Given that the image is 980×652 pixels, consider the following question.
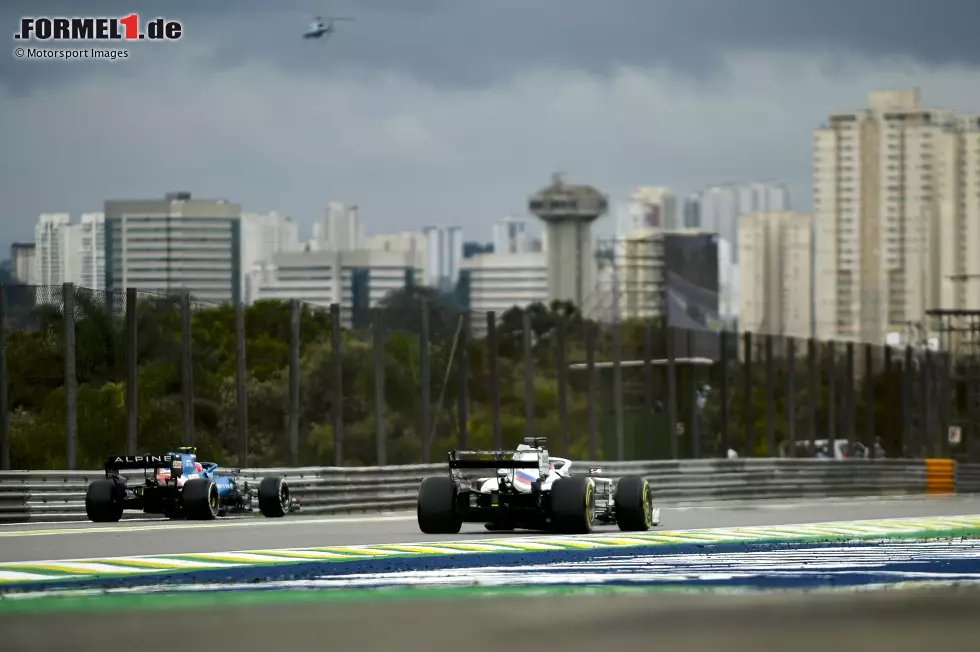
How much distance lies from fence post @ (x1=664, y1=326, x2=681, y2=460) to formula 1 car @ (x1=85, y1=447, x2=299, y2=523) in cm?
1387

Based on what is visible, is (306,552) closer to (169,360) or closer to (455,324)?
(169,360)

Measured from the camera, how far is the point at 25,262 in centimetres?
13512

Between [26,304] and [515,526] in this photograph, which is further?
[26,304]

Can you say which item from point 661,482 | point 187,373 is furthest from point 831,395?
point 187,373

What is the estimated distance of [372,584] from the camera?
496 inches

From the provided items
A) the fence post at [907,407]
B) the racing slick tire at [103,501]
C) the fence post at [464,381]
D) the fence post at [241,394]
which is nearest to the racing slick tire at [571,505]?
the racing slick tire at [103,501]

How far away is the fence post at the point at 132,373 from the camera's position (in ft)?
83.6

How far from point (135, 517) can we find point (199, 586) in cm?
1336

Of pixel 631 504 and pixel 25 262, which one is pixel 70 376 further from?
pixel 25 262

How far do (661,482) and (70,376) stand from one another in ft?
40.7

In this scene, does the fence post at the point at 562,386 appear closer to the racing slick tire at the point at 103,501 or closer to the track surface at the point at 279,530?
the track surface at the point at 279,530

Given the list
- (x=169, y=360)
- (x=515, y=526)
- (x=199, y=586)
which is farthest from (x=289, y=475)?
(x=199, y=586)

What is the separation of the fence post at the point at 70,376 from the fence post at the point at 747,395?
17.3 m

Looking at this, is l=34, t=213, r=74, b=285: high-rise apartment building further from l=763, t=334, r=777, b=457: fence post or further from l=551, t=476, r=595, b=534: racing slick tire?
l=551, t=476, r=595, b=534: racing slick tire
